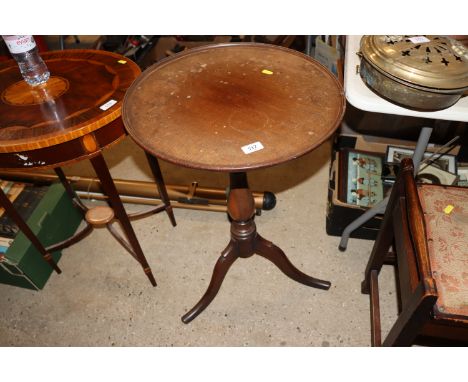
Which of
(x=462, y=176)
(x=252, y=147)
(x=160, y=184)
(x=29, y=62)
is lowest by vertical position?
(x=462, y=176)

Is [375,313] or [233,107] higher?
[233,107]

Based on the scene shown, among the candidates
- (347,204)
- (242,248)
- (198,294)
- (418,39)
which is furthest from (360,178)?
(198,294)

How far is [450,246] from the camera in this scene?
3.86 feet

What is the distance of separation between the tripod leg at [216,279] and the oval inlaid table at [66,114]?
42 cm

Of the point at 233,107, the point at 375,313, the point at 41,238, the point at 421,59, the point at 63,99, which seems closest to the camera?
the point at 421,59

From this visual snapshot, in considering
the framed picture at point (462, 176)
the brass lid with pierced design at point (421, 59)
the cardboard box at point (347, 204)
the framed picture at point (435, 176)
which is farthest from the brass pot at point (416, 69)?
the framed picture at point (462, 176)

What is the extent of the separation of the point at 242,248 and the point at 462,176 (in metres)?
1.30

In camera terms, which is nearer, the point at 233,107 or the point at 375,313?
the point at 233,107

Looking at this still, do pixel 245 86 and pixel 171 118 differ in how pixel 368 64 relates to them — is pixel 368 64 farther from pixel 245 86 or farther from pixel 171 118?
pixel 171 118

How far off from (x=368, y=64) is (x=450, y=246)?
649 millimetres

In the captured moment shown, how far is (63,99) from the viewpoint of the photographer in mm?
1341

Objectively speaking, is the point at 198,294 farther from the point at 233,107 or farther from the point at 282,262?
the point at 233,107

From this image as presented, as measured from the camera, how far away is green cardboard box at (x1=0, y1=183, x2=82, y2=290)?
1763mm

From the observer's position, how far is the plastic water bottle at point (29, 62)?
1.37 m
